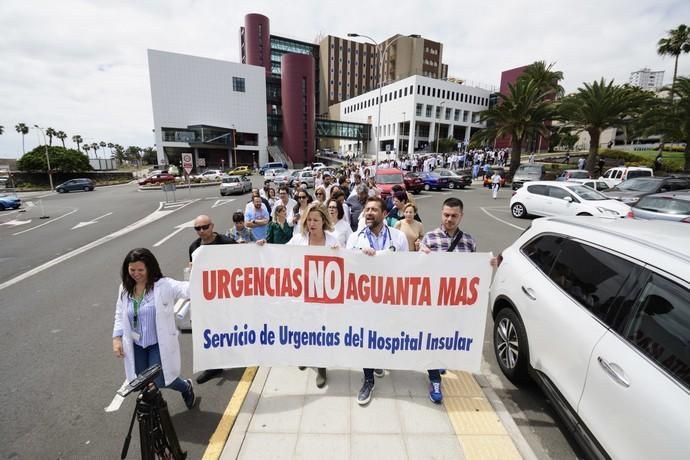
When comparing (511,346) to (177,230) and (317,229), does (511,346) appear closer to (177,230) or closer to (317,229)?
(317,229)

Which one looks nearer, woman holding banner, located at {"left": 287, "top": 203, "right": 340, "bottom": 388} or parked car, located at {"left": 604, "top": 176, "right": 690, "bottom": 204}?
woman holding banner, located at {"left": 287, "top": 203, "right": 340, "bottom": 388}

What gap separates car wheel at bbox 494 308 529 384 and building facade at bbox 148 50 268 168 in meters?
61.8

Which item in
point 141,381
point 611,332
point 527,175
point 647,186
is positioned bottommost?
point 141,381

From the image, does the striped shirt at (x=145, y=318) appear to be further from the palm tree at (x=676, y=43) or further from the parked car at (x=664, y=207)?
the palm tree at (x=676, y=43)

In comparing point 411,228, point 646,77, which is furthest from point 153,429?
point 646,77

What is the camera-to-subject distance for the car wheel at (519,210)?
44.7ft

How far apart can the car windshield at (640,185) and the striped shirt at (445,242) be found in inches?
621

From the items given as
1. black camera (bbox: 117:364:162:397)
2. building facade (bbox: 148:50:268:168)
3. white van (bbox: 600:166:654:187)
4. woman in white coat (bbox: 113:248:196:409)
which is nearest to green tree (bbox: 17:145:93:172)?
building facade (bbox: 148:50:268:168)

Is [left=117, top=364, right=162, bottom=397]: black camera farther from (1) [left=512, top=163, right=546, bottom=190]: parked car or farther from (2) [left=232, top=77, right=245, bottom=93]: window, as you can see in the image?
(2) [left=232, top=77, right=245, bottom=93]: window

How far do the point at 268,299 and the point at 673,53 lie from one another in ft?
189

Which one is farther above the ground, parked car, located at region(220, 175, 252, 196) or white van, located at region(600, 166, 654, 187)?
white van, located at region(600, 166, 654, 187)

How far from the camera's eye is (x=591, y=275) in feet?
8.48

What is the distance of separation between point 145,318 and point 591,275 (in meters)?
3.75

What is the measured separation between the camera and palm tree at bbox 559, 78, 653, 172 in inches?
997
